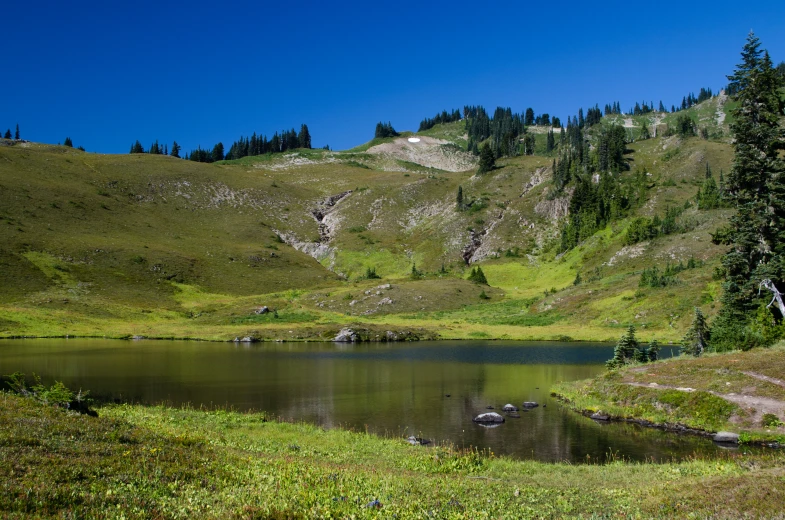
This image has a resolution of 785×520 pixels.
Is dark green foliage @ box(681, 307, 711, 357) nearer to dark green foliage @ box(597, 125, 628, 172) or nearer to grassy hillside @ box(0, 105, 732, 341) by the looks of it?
grassy hillside @ box(0, 105, 732, 341)

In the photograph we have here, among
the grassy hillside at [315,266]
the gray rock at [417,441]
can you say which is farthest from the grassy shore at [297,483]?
the grassy hillside at [315,266]

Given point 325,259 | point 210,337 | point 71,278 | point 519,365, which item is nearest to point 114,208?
point 71,278

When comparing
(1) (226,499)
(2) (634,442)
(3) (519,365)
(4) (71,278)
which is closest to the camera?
(1) (226,499)

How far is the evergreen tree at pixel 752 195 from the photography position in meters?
41.9

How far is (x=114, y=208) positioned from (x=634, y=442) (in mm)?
178026

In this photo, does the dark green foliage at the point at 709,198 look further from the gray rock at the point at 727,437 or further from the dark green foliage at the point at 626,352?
the gray rock at the point at 727,437

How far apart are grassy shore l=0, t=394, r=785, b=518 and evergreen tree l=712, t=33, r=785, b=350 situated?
98.3 ft

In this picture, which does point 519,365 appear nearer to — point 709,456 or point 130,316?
point 709,456

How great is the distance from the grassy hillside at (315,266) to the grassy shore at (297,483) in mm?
71906

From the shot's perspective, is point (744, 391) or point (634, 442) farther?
point (744, 391)

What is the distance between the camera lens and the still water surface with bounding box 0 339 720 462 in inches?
1128

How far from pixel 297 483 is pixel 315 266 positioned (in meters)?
163

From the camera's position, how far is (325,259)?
7303 inches

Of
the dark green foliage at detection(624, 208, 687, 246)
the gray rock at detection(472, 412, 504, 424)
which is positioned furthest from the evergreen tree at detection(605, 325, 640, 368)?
the dark green foliage at detection(624, 208, 687, 246)
